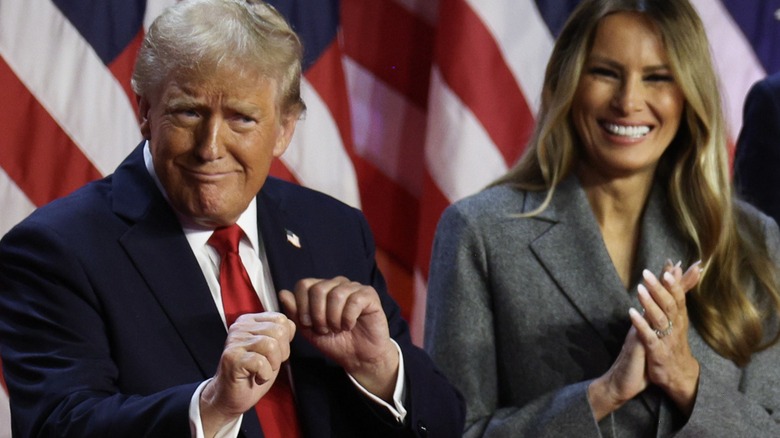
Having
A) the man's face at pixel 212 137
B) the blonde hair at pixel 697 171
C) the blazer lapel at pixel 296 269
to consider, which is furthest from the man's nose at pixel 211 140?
the blonde hair at pixel 697 171

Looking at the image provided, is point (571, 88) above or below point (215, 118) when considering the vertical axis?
below

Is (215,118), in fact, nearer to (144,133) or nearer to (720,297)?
(144,133)

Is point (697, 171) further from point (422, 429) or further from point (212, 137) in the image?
point (212, 137)

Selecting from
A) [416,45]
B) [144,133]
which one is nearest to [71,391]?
[144,133]

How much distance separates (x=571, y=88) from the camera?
248 centimetres

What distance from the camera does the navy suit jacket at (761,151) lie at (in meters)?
2.71

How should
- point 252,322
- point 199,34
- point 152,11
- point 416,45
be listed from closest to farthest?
point 252,322, point 199,34, point 152,11, point 416,45

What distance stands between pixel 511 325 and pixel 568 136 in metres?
0.39

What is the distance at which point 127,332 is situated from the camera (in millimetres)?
1812

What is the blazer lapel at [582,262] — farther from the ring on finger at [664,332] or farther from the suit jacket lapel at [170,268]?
the suit jacket lapel at [170,268]

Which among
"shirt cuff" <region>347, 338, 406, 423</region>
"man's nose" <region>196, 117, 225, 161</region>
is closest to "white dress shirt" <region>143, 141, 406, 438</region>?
"shirt cuff" <region>347, 338, 406, 423</region>

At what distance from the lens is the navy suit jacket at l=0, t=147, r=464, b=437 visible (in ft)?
5.69

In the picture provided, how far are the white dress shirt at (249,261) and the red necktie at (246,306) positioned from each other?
12 mm

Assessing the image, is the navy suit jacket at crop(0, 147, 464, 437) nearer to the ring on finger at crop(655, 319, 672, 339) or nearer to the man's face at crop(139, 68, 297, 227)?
the man's face at crop(139, 68, 297, 227)
